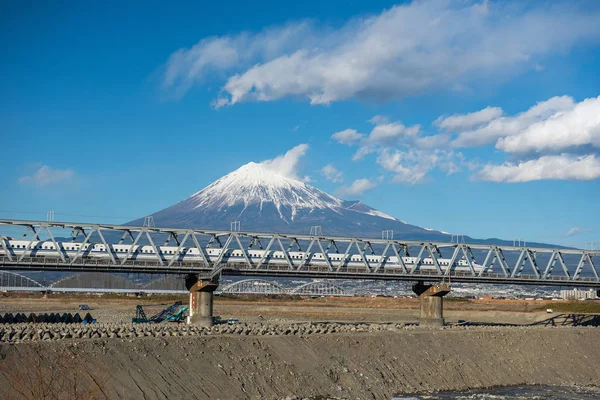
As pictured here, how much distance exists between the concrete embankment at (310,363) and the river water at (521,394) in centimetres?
145

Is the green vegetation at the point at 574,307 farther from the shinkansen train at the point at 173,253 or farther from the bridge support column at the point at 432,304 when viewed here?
the bridge support column at the point at 432,304

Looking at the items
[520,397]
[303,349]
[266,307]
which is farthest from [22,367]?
[266,307]

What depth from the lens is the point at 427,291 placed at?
83.0 meters

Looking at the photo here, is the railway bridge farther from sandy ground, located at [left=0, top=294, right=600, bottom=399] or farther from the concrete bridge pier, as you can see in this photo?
sandy ground, located at [left=0, top=294, right=600, bottom=399]

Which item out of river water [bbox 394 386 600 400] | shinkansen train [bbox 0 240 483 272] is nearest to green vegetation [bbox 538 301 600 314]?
shinkansen train [bbox 0 240 483 272]

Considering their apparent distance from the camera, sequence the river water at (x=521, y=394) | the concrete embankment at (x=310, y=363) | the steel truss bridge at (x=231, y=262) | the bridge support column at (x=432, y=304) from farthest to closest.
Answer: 1. the bridge support column at (x=432, y=304)
2. the steel truss bridge at (x=231, y=262)
3. the river water at (x=521, y=394)
4. the concrete embankment at (x=310, y=363)

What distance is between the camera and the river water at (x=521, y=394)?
42094 millimetres

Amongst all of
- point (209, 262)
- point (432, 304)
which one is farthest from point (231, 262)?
point (432, 304)

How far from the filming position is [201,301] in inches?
2864

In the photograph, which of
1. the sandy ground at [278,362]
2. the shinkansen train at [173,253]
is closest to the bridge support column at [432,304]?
the shinkansen train at [173,253]

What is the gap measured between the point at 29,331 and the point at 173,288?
147 meters

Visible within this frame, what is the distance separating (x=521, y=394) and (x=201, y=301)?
37.4 meters

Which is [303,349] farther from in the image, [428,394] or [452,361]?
[452,361]

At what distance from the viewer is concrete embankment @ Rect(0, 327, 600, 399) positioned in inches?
1394
